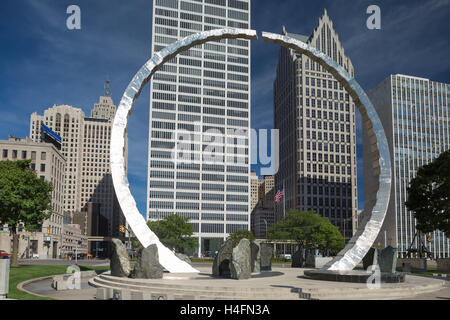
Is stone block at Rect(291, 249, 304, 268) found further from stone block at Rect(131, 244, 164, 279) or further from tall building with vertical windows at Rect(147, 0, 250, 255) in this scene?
tall building with vertical windows at Rect(147, 0, 250, 255)

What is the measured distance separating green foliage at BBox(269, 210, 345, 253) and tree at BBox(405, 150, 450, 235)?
3755 cm

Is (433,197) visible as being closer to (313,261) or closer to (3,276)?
(313,261)

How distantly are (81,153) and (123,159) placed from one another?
6927 inches

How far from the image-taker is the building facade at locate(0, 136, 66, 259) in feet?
279

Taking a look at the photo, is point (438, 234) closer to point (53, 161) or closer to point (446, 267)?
point (446, 267)

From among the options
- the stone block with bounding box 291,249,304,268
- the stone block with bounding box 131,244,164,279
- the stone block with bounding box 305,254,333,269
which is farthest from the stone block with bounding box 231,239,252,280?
the stone block with bounding box 291,249,304,268

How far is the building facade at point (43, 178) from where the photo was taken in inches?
3349

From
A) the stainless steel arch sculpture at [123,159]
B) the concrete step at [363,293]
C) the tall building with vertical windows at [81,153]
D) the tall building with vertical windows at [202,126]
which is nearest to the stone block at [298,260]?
the stainless steel arch sculpture at [123,159]

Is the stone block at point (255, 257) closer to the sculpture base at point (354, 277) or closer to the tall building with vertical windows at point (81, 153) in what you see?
the sculpture base at point (354, 277)

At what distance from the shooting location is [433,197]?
1615 inches

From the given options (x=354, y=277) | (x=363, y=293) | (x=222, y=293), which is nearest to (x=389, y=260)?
(x=354, y=277)
